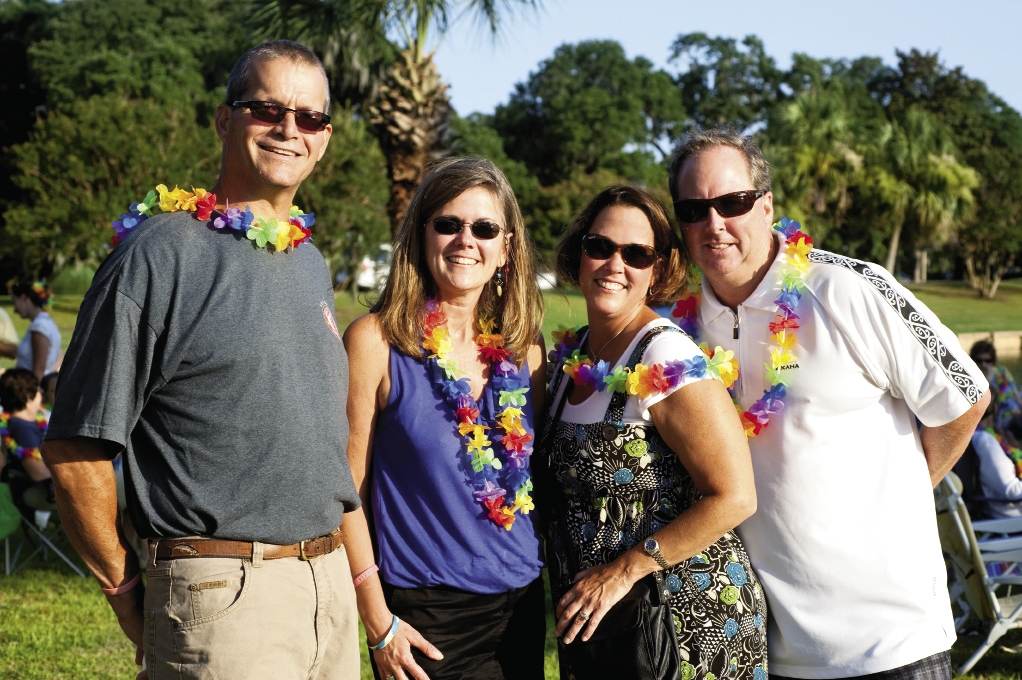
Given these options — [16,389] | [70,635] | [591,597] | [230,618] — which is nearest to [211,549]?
[230,618]

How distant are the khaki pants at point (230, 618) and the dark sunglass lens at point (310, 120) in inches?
44.4

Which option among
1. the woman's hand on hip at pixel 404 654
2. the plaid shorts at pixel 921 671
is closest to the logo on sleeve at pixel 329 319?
the woman's hand on hip at pixel 404 654

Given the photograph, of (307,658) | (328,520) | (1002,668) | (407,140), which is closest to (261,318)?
(328,520)

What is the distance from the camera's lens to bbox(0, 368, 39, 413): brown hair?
7023 mm

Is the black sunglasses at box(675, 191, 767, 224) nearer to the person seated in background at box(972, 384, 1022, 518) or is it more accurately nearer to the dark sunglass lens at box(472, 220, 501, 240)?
the dark sunglass lens at box(472, 220, 501, 240)

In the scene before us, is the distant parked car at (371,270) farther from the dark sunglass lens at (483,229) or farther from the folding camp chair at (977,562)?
the dark sunglass lens at (483,229)

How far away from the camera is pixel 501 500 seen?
271 centimetres

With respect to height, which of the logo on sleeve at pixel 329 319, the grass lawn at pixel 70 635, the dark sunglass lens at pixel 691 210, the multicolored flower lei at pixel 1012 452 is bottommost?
the grass lawn at pixel 70 635

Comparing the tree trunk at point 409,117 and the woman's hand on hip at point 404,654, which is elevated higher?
the tree trunk at point 409,117

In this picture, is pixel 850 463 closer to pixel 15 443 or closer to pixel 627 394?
pixel 627 394

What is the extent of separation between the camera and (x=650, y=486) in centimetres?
261

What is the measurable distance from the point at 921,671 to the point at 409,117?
10.3 m

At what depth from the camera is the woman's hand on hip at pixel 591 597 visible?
8.33 ft

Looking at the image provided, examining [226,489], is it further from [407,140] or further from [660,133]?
[660,133]
